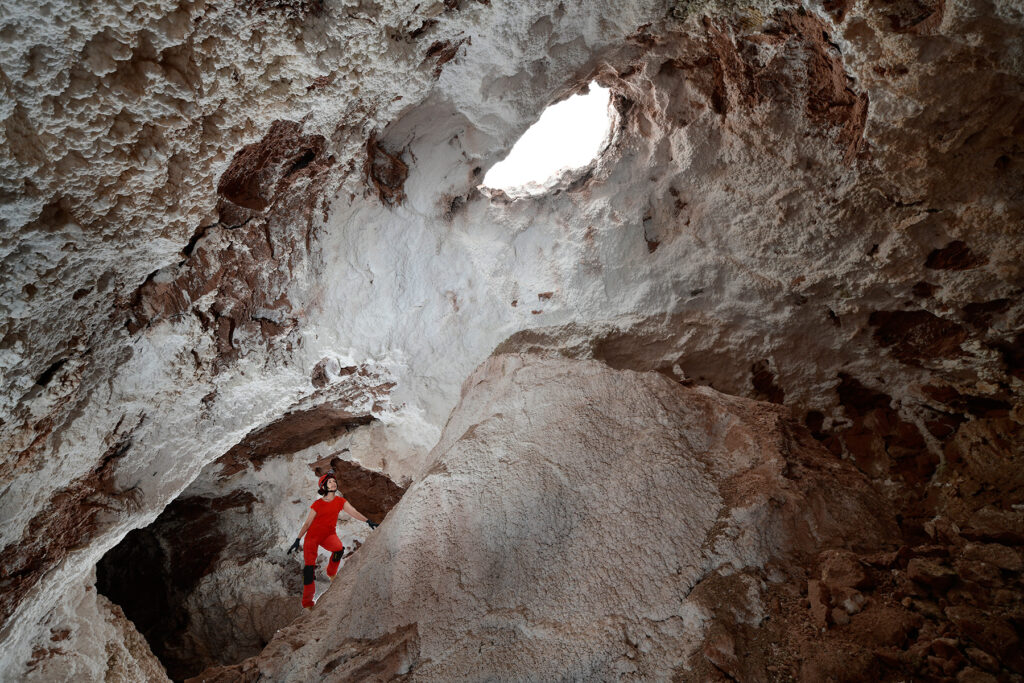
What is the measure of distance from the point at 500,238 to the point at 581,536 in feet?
4.85

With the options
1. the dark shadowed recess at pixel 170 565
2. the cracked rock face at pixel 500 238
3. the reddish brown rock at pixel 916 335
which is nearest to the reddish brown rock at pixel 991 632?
the cracked rock face at pixel 500 238

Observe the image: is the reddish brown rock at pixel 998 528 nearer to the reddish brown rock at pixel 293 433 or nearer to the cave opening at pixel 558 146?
the cave opening at pixel 558 146

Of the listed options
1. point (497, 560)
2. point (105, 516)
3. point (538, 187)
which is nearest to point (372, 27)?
point (538, 187)

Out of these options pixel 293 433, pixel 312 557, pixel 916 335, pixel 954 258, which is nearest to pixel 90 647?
pixel 312 557

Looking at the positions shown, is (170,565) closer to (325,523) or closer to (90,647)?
(90,647)

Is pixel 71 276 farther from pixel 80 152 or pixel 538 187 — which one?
pixel 538 187

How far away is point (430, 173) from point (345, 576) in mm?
1903

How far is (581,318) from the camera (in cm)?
279

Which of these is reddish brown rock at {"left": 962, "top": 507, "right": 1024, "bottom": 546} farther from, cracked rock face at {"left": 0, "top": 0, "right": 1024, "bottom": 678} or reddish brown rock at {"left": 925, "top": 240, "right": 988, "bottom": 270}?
reddish brown rock at {"left": 925, "top": 240, "right": 988, "bottom": 270}

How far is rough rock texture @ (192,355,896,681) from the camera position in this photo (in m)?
1.70

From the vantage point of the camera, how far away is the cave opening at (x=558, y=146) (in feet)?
9.18

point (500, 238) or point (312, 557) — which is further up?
point (500, 238)

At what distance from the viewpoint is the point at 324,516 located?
11.8 feet

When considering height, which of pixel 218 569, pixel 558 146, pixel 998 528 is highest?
pixel 558 146
